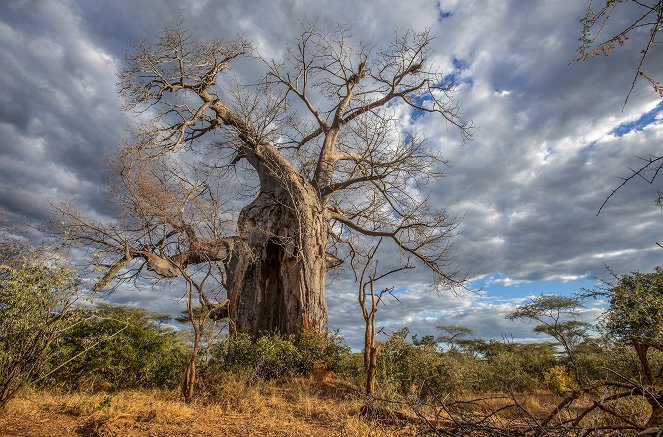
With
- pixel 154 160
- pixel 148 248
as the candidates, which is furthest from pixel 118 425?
pixel 154 160

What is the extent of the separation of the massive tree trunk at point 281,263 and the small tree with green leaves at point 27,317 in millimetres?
4224

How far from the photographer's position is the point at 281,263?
960 cm

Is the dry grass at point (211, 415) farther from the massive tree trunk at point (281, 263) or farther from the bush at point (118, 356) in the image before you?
the massive tree trunk at point (281, 263)

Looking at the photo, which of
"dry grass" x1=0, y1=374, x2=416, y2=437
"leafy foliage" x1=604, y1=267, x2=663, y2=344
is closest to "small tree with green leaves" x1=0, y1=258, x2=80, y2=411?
"dry grass" x1=0, y1=374, x2=416, y2=437

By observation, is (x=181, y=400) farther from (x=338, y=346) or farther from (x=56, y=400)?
(x=338, y=346)

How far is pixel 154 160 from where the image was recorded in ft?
26.8

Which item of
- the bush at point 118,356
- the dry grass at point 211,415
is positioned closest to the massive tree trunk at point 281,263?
the bush at point 118,356

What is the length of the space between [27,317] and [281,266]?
5.48m

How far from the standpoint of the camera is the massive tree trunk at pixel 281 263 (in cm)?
900

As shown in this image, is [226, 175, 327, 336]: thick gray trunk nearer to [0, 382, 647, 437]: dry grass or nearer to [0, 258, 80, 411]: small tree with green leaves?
[0, 382, 647, 437]: dry grass

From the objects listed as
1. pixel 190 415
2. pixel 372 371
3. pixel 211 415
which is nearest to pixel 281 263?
pixel 372 371

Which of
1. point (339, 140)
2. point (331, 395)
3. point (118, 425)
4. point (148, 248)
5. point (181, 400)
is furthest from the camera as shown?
point (339, 140)

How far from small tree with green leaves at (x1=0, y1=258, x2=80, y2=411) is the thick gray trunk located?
4022mm

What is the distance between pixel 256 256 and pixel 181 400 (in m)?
4.42
